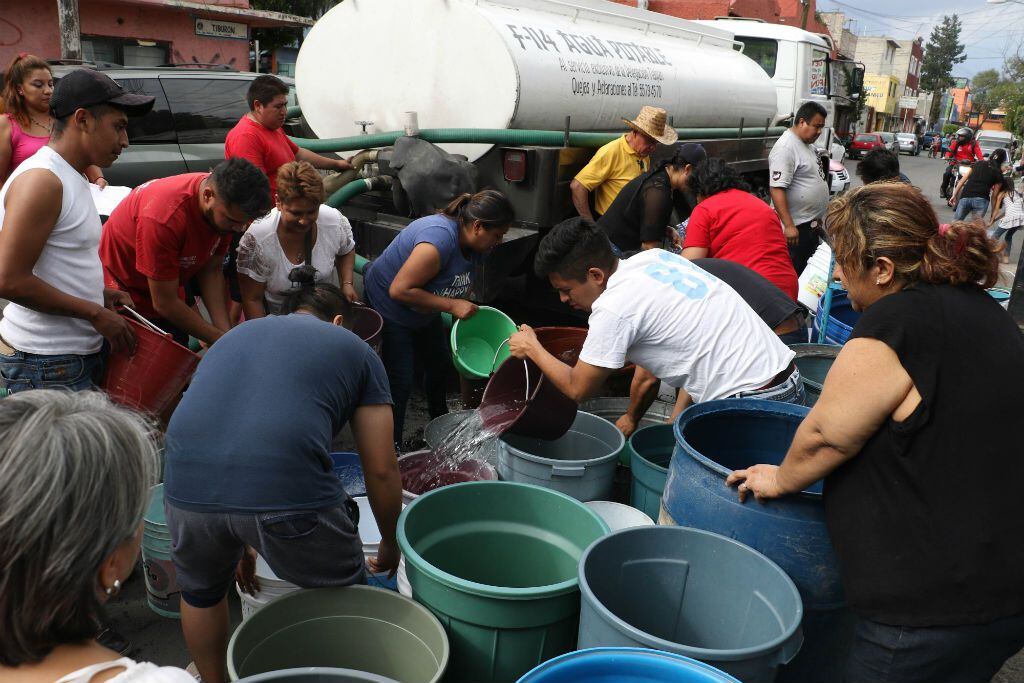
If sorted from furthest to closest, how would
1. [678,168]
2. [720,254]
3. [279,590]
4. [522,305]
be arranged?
[522,305] → [678,168] → [720,254] → [279,590]

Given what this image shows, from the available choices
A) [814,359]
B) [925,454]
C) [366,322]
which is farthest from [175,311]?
[814,359]

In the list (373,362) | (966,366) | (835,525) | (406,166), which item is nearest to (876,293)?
(966,366)

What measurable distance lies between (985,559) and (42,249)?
110 inches

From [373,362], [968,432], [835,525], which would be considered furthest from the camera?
[373,362]

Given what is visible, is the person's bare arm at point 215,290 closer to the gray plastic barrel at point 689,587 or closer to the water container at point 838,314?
the gray plastic barrel at point 689,587

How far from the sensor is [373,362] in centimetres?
203

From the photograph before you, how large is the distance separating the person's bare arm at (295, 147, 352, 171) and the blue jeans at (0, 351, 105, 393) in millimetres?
2840

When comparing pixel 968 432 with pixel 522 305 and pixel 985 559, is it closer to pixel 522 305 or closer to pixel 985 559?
pixel 985 559

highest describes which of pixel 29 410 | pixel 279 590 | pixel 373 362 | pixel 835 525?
pixel 29 410

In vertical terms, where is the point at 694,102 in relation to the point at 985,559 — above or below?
above

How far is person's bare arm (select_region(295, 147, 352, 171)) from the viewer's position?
5.24 meters

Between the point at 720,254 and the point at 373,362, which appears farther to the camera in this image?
the point at 720,254

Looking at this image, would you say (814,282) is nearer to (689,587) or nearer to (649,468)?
(649,468)

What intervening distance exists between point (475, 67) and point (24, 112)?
108 inches
